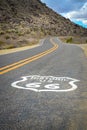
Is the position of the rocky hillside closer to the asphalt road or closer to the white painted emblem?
the white painted emblem

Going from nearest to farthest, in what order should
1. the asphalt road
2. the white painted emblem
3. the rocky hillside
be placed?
the asphalt road < the white painted emblem < the rocky hillside

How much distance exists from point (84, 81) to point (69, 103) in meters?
2.80

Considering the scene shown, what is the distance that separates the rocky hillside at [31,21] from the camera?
141625 millimetres

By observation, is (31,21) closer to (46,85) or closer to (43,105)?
(46,85)

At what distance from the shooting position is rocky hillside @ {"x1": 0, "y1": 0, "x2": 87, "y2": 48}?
141625mm

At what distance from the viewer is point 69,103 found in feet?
19.1

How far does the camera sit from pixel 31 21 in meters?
158

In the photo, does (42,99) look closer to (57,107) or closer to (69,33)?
(57,107)

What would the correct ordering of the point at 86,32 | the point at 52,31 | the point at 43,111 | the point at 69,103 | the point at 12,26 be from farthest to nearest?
the point at 86,32 → the point at 52,31 → the point at 12,26 → the point at 69,103 → the point at 43,111

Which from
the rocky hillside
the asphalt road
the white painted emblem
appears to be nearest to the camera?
the asphalt road

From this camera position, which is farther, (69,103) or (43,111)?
(69,103)

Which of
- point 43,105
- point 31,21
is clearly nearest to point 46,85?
point 43,105

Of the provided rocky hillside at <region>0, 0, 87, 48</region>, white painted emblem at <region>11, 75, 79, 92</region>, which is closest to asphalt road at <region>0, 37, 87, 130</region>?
white painted emblem at <region>11, 75, 79, 92</region>

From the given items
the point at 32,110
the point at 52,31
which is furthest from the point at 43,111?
the point at 52,31
